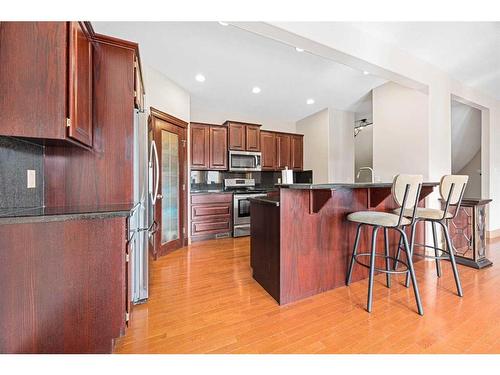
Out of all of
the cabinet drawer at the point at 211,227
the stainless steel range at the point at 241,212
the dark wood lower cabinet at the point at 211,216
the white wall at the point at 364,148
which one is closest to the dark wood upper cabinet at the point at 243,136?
the stainless steel range at the point at 241,212

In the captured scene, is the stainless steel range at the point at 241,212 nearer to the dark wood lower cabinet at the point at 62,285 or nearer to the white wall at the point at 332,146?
the white wall at the point at 332,146

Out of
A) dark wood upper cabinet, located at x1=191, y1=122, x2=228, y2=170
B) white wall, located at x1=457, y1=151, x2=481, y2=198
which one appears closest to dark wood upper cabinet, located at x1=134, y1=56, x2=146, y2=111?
dark wood upper cabinet, located at x1=191, y1=122, x2=228, y2=170

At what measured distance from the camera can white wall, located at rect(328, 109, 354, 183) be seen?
183 inches

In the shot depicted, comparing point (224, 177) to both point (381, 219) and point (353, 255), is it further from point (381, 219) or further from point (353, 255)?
point (381, 219)

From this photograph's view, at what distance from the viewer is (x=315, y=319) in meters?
1.69

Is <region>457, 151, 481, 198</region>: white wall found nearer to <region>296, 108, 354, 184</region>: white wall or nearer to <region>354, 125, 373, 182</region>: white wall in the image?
<region>354, 125, 373, 182</region>: white wall

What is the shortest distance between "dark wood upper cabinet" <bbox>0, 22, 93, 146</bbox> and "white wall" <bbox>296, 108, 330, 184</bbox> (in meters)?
4.35

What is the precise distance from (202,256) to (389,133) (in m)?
3.42

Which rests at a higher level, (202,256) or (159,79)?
(159,79)

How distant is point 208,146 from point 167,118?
1108 millimetres

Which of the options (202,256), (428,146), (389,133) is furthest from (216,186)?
(428,146)

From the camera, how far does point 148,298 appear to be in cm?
203
